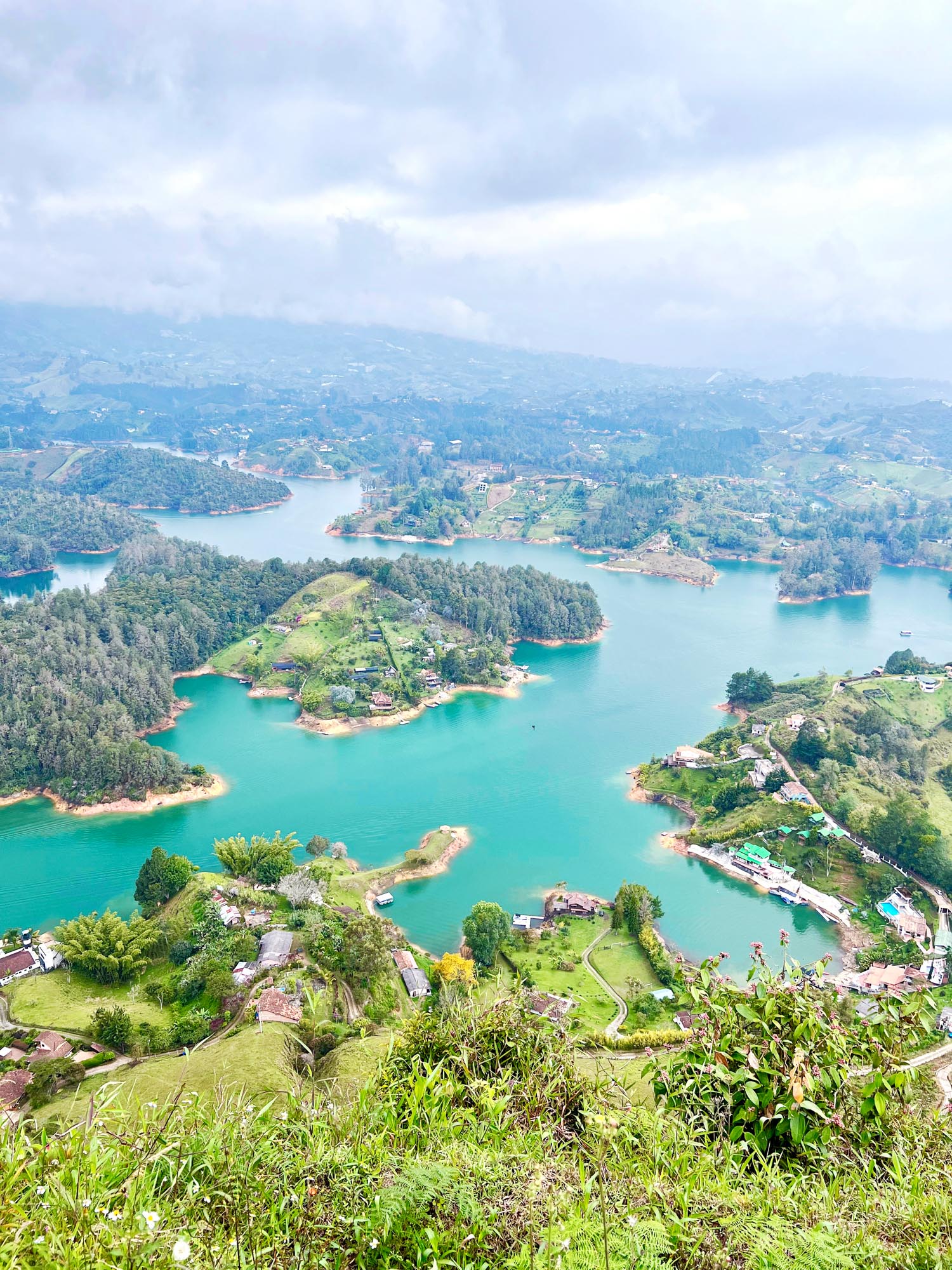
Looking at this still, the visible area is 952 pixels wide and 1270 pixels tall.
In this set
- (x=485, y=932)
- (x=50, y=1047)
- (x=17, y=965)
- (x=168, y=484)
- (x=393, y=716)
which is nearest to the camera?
(x=50, y=1047)

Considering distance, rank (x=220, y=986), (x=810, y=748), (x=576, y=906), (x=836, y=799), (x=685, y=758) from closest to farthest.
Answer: (x=220, y=986) < (x=576, y=906) < (x=836, y=799) < (x=810, y=748) < (x=685, y=758)

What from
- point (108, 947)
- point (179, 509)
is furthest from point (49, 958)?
point (179, 509)

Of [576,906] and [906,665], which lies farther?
[906,665]

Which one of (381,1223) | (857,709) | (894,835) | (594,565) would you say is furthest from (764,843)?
(594,565)

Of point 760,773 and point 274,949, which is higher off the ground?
point 760,773

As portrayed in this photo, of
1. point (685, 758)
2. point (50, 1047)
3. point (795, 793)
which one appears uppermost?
point (795, 793)

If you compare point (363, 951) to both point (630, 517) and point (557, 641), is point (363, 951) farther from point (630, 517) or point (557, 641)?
point (630, 517)

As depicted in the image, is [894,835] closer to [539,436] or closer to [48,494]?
[48,494]
